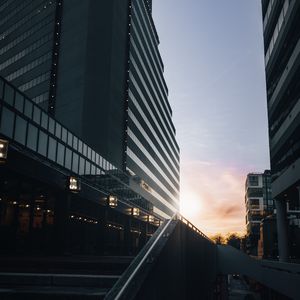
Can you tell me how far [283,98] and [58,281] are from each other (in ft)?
109

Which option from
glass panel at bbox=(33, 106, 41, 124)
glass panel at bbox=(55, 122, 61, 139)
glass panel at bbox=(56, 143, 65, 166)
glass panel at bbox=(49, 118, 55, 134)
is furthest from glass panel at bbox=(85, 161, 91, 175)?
glass panel at bbox=(33, 106, 41, 124)

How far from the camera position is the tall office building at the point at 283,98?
1278 inches

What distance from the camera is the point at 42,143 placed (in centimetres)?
2816

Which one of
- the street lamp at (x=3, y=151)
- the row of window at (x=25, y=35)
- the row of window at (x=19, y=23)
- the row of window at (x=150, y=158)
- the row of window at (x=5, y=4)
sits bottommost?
the street lamp at (x=3, y=151)

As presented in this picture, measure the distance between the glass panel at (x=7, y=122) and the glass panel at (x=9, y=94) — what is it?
0.60m

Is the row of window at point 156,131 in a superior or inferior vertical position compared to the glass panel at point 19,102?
superior

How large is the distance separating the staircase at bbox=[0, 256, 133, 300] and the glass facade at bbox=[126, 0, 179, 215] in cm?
5587

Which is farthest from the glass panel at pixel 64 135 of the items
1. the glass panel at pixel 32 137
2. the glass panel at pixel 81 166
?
the glass panel at pixel 32 137

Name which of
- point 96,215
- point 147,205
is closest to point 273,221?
point 147,205

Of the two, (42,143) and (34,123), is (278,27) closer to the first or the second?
(42,143)

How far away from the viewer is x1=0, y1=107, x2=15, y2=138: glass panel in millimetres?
23009

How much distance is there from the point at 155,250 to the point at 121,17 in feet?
222

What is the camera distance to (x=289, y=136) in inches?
1379

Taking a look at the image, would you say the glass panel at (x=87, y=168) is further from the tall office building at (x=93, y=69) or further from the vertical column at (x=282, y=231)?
the tall office building at (x=93, y=69)
